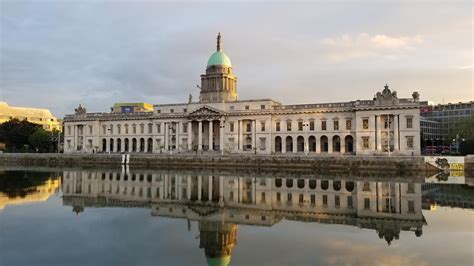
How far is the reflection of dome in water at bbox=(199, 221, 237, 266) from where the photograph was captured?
48.3 ft

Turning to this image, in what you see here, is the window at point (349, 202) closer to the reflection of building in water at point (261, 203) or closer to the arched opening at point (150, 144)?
the reflection of building in water at point (261, 203)

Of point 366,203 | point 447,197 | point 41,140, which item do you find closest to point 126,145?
point 41,140

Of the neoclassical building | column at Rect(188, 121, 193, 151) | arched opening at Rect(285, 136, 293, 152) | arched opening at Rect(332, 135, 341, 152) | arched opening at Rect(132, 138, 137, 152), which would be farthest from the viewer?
arched opening at Rect(132, 138, 137, 152)

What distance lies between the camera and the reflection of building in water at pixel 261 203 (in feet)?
69.7

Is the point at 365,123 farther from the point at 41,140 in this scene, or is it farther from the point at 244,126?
the point at 41,140

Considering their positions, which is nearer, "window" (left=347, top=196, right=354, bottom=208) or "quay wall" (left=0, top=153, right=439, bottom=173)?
"window" (left=347, top=196, right=354, bottom=208)

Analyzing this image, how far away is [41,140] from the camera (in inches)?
4254

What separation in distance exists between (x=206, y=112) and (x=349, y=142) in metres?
30.9

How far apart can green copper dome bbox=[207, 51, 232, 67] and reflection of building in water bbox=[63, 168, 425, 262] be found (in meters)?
61.7

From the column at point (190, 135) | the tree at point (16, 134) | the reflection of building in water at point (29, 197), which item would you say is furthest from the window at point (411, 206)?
the tree at point (16, 134)

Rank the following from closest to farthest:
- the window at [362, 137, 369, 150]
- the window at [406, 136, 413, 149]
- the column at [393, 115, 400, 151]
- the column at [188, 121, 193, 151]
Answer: the window at [406, 136, 413, 149]
the column at [393, 115, 400, 151]
the window at [362, 137, 369, 150]
the column at [188, 121, 193, 151]

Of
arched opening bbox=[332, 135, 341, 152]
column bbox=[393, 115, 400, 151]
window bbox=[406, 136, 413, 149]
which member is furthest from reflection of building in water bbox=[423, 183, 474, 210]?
arched opening bbox=[332, 135, 341, 152]

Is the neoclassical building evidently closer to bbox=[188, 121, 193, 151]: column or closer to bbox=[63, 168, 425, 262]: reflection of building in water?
bbox=[188, 121, 193, 151]: column

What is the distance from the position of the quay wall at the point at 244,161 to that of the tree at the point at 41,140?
56.1 ft
